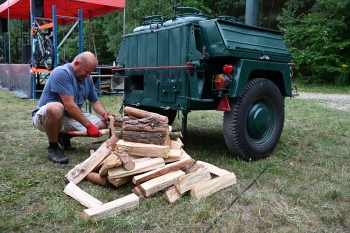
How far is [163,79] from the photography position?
4.13m

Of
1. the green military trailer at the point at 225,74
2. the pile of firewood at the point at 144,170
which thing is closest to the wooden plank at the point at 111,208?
the pile of firewood at the point at 144,170

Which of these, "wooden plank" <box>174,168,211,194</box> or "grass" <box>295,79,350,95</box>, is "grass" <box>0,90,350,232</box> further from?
"grass" <box>295,79,350,95</box>

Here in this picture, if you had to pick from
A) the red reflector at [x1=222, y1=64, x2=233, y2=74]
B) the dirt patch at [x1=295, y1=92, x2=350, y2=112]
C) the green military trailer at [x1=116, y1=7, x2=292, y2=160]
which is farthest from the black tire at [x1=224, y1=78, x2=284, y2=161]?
the dirt patch at [x1=295, y1=92, x2=350, y2=112]

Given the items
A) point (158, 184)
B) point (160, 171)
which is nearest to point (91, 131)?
point (160, 171)

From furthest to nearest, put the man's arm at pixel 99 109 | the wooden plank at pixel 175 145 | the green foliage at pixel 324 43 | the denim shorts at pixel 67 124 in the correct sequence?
the green foliage at pixel 324 43, the man's arm at pixel 99 109, the denim shorts at pixel 67 124, the wooden plank at pixel 175 145

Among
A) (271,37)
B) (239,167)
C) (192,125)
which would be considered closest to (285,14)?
(192,125)

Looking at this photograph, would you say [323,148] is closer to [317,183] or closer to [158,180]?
[317,183]

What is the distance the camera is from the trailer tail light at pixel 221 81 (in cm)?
358

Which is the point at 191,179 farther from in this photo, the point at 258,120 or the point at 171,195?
the point at 258,120

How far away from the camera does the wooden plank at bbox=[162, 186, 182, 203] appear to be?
8.88ft

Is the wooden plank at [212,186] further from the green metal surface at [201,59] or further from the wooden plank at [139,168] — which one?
the green metal surface at [201,59]

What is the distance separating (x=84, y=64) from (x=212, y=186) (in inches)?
73.1

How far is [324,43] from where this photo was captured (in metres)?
16.5

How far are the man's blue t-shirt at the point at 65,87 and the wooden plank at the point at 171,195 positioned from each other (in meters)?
1.57
